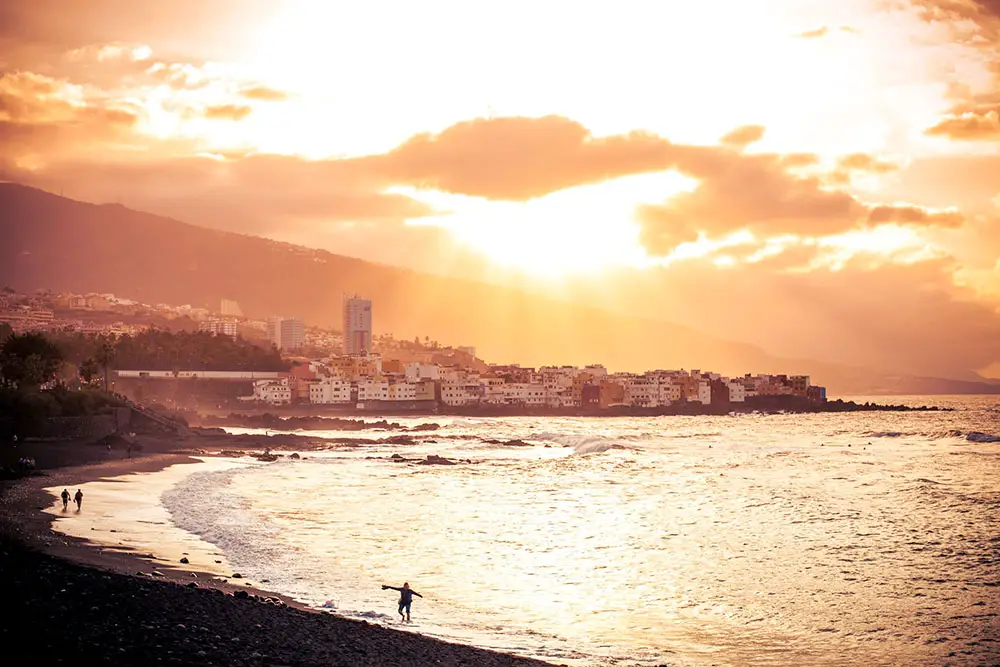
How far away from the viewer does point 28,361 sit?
68625mm

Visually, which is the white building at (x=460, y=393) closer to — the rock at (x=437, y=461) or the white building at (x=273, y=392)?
the white building at (x=273, y=392)

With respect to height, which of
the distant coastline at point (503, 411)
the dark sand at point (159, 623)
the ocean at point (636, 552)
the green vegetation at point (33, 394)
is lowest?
the distant coastline at point (503, 411)

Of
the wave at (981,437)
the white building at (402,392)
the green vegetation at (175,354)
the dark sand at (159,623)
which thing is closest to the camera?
the dark sand at (159,623)

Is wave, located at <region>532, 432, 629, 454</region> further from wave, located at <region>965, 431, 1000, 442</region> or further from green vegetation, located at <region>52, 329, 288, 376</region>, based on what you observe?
green vegetation, located at <region>52, 329, 288, 376</region>

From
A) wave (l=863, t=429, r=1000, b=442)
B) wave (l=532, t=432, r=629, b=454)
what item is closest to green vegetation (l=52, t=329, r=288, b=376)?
wave (l=532, t=432, r=629, b=454)

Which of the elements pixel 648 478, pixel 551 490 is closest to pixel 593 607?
pixel 551 490

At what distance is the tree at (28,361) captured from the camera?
68.3m

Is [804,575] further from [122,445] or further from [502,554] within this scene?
[122,445]

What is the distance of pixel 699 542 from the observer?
3219cm

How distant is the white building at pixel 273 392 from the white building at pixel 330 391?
4.91 m

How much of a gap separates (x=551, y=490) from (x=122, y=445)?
101ft

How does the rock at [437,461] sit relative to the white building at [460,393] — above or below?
below

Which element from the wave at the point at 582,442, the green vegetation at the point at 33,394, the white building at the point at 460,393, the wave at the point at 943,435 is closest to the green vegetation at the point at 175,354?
the white building at the point at 460,393

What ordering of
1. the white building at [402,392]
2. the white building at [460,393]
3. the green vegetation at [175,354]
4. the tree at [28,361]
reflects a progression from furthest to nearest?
1. the white building at [460,393]
2. the white building at [402,392]
3. the green vegetation at [175,354]
4. the tree at [28,361]
